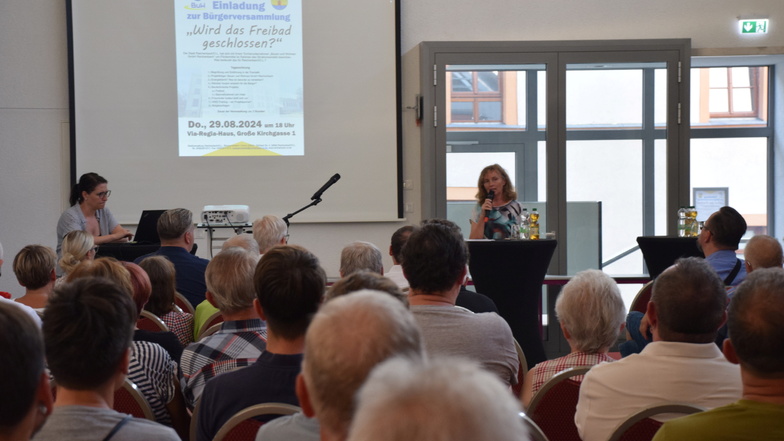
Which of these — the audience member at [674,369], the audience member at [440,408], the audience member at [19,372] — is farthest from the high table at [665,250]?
the audience member at [440,408]

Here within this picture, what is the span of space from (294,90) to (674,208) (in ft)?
11.8

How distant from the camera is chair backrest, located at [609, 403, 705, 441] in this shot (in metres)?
1.62

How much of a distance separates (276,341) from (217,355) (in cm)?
50

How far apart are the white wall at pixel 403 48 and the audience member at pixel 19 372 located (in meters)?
5.95

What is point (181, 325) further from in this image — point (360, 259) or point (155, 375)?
point (155, 375)

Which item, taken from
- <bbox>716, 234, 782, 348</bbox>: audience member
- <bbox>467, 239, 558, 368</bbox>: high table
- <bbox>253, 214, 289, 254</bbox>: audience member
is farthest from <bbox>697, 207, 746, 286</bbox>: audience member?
<bbox>253, 214, 289, 254</bbox>: audience member

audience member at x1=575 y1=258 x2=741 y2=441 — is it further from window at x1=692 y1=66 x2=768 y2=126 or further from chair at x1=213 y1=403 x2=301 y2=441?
window at x1=692 y1=66 x2=768 y2=126

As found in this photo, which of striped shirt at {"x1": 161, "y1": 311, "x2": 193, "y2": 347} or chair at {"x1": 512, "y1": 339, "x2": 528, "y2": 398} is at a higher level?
striped shirt at {"x1": 161, "y1": 311, "x2": 193, "y2": 347}

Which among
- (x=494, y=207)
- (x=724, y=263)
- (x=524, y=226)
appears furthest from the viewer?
(x=494, y=207)

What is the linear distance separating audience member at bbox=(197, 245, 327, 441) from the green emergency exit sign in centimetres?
662

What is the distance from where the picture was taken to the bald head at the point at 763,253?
360cm

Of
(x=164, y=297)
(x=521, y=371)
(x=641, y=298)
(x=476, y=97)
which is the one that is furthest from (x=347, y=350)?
(x=476, y=97)

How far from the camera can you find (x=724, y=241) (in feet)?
13.5

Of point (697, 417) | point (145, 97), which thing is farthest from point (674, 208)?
point (697, 417)
